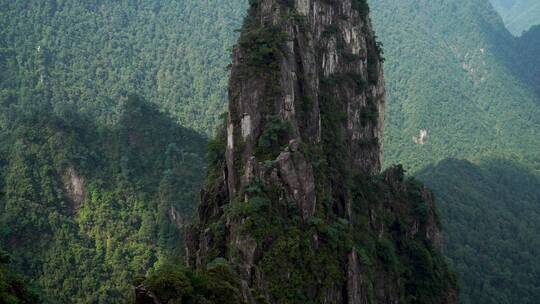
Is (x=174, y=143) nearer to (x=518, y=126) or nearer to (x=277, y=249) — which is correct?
(x=277, y=249)

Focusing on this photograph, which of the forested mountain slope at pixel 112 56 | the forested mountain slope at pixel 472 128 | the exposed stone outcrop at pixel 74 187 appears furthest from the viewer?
the forested mountain slope at pixel 112 56

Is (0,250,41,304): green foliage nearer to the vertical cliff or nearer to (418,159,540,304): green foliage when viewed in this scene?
the vertical cliff

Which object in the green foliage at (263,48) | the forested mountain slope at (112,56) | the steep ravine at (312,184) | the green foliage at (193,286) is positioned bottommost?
the green foliage at (193,286)

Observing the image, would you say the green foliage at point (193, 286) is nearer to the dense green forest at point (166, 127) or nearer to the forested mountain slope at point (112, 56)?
the dense green forest at point (166, 127)

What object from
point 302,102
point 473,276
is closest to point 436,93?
point 473,276

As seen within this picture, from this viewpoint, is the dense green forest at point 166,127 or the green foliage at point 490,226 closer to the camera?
the dense green forest at point 166,127

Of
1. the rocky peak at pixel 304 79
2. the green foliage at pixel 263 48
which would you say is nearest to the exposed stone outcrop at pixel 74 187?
the rocky peak at pixel 304 79

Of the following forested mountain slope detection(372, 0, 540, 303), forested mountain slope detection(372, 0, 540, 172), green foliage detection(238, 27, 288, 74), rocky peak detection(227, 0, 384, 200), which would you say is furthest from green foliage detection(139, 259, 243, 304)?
forested mountain slope detection(372, 0, 540, 172)
